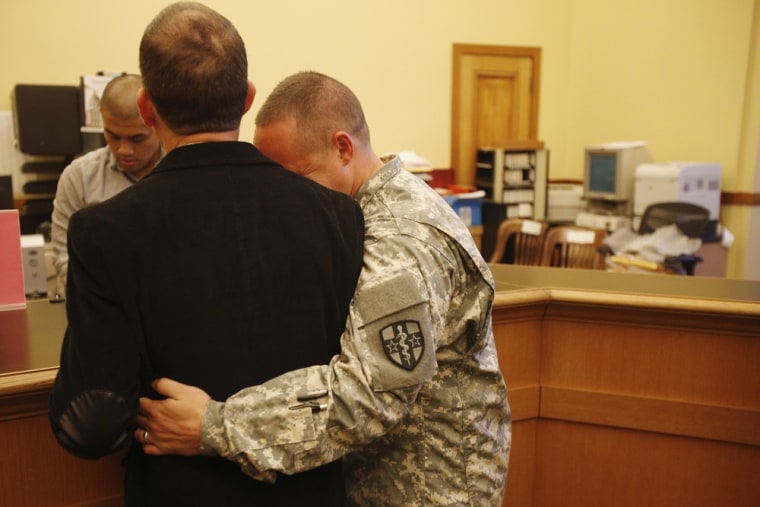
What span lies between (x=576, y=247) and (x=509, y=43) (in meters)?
2.65

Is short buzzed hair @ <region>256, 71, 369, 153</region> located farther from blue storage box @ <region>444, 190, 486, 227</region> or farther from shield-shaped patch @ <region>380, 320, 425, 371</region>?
blue storage box @ <region>444, 190, 486, 227</region>

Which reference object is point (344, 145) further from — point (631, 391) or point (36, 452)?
point (631, 391)

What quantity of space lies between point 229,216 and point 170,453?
1.14 feet

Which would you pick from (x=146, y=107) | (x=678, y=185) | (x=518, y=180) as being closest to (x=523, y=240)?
(x=518, y=180)

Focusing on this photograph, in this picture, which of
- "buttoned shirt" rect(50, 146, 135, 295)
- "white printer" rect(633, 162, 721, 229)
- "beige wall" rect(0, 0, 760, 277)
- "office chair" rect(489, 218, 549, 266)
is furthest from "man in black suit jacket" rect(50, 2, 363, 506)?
"white printer" rect(633, 162, 721, 229)

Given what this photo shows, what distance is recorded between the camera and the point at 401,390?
0.95m

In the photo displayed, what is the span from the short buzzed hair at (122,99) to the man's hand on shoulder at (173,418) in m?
1.25

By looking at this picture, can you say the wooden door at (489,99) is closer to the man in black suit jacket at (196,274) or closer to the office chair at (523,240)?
the office chair at (523,240)

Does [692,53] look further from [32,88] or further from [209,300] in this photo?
[209,300]

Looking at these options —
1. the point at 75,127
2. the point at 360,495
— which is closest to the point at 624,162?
the point at 75,127

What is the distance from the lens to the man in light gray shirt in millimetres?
1948

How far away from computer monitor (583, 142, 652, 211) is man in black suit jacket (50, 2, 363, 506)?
14.4 feet

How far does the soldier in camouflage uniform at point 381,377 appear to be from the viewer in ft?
3.00

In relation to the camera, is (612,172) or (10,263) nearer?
(10,263)
